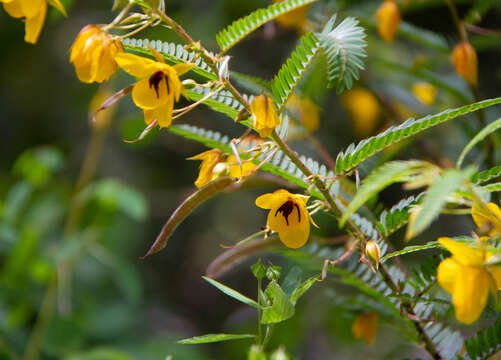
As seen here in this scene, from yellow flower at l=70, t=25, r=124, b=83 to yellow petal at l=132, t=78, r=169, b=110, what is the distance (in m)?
0.05

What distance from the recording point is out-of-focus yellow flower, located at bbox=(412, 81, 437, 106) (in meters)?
1.79

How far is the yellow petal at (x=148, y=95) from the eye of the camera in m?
0.76

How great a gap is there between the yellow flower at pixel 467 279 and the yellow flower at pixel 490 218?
65mm

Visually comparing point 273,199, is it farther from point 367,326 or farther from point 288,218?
point 367,326

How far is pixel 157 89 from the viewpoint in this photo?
0.75 meters

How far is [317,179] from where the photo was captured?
763 millimetres

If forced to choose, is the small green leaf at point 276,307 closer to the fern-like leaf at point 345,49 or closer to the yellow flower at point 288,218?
the yellow flower at point 288,218

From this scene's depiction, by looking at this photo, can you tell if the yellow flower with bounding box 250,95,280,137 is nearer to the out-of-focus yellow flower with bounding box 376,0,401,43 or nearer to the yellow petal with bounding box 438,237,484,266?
the yellow petal with bounding box 438,237,484,266

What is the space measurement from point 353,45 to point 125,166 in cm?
267

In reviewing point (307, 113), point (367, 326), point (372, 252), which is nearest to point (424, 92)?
point (307, 113)

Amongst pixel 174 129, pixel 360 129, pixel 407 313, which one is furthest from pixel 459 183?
pixel 360 129

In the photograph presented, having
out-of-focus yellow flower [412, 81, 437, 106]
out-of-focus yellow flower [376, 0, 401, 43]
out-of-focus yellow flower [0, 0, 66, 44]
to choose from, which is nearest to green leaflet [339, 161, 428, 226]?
out-of-focus yellow flower [0, 0, 66, 44]

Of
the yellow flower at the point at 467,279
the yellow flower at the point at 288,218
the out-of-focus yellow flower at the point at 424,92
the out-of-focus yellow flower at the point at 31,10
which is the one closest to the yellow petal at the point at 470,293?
the yellow flower at the point at 467,279

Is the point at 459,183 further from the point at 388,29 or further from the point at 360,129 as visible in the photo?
the point at 360,129
